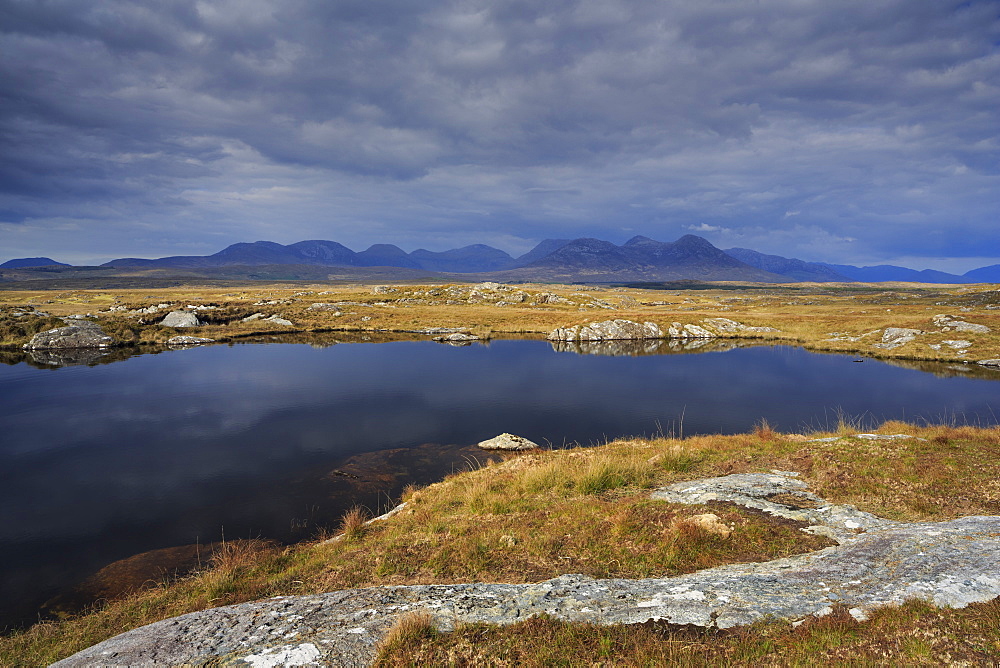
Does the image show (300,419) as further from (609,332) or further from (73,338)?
(609,332)

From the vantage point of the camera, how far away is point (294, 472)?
21219 millimetres

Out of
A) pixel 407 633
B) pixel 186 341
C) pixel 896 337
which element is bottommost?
pixel 186 341

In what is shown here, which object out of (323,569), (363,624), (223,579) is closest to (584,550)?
(363,624)

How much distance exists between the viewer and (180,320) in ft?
234

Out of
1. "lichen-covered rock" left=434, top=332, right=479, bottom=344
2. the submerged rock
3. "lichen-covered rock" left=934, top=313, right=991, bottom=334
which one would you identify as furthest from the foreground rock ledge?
the submerged rock

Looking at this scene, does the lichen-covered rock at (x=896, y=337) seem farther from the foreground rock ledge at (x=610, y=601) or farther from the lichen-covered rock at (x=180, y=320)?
the lichen-covered rock at (x=180, y=320)

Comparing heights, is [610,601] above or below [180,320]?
below

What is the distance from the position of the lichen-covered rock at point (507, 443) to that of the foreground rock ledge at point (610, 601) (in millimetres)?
15299

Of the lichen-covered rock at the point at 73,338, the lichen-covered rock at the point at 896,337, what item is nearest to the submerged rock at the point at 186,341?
the lichen-covered rock at the point at 73,338

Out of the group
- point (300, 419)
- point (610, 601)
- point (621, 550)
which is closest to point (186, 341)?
point (300, 419)

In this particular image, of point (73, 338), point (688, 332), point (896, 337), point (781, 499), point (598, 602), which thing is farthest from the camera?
point (688, 332)

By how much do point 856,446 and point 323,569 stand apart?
17020 mm

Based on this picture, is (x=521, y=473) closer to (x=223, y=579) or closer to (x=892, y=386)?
(x=223, y=579)

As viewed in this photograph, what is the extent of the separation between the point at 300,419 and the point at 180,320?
187ft
